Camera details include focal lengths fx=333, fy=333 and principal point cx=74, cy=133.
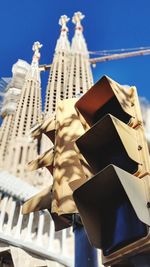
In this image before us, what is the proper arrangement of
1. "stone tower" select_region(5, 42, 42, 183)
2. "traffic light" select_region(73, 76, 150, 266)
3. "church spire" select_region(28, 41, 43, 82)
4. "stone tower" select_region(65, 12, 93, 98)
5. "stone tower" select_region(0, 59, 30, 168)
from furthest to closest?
1. "church spire" select_region(28, 41, 43, 82)
2. "stone tower" select_region(65, 12, 93, 98)
3. "stone tower" select_region(0, 59, 30, 168)
4. "stone tower" select_region(5, 42, 42, 183)
5. "traffic light" select_region(73, 76, 150, 266)

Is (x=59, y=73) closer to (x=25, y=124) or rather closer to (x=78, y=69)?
(x=78, y=69)

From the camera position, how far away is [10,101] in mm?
31172

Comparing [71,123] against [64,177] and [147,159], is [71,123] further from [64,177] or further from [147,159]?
[147,159]

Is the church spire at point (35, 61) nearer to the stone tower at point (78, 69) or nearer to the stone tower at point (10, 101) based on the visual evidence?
the stone tower at point (10, 101)

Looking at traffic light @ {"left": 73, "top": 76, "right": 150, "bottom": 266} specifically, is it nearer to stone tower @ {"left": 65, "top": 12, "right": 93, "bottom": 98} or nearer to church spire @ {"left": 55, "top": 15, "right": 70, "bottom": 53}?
stone tower @ {"left": 65, "top": 12, "right": 93, "bottom": 98}

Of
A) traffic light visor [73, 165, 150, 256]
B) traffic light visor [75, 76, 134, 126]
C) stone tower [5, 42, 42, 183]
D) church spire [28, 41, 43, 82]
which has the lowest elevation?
traffic light visor [73, 165, 150, 256]

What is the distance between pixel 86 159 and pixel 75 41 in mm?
37530

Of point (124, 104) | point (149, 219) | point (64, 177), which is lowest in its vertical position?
point (149, 219)

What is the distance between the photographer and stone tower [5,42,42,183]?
2245 centimetres

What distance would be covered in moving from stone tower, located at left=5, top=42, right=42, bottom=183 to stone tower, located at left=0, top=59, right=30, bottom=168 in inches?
24.3

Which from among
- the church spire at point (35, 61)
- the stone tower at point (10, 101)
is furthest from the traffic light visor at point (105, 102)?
the church spire at point (35, 61)

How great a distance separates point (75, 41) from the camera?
38.0 meters

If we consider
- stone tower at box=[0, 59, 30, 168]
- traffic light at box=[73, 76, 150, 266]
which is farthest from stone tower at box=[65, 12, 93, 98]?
traffic light at box=[73, 76, 150, 266]

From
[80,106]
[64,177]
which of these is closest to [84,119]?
[80,106]
